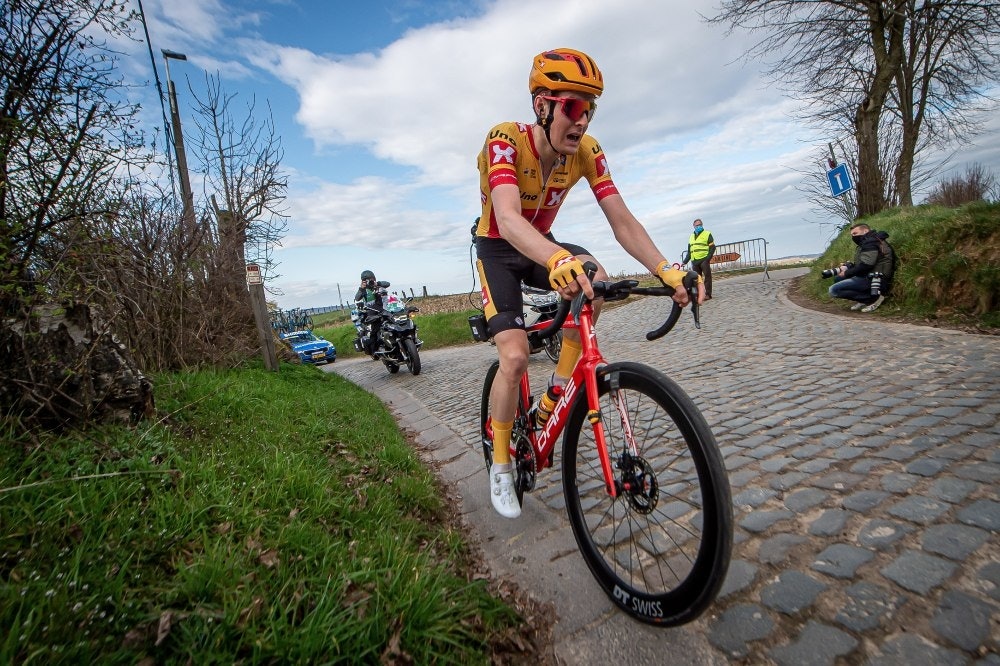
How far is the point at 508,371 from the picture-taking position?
2.54m

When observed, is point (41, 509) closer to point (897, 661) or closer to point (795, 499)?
point (897, 661)

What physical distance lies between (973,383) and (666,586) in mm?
3936

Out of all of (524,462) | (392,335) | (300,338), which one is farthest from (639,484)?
(300,338)

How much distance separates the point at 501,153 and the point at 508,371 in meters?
1.16

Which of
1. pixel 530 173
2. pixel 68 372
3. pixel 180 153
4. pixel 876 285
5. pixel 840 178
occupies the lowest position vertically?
pixel 876 285

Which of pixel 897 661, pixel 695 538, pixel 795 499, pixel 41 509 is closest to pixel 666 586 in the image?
pixel 695 538

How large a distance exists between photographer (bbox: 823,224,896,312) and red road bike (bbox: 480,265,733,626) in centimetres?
817

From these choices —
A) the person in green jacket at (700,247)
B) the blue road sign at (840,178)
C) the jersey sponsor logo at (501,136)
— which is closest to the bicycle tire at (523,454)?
the jersey sponsor logo at (501,136)

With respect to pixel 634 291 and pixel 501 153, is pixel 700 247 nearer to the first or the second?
pixel 501 153

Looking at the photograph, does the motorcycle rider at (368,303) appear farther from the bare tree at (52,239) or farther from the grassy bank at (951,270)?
the grassy bank at (951,270)

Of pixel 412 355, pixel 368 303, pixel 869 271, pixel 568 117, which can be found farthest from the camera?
Answer: pixel 368 303

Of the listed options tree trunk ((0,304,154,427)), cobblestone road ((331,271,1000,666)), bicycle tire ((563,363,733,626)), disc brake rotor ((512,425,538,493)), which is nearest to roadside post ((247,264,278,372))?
cobblestone road ((331,271,1000,666))

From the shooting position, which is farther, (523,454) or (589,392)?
(523,454)

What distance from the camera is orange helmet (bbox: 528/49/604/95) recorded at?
2.31 metres
